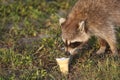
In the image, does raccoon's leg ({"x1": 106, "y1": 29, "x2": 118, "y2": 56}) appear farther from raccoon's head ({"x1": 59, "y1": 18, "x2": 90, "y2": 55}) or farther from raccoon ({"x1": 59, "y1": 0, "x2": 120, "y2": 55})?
raccoon's head ({"x1": 59, "y1": 18, "x2": 90, "y2": 55})

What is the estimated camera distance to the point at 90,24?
325 inches

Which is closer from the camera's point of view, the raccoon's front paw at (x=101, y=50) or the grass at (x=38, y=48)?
the grass at (x=38, y=48)

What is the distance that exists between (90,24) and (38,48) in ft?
4.23

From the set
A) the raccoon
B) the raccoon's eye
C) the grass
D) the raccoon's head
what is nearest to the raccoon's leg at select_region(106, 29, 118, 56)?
the raccoon

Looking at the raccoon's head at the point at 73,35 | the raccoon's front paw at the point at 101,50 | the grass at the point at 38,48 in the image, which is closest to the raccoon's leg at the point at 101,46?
the raccoon's front paw at the point at 101,50

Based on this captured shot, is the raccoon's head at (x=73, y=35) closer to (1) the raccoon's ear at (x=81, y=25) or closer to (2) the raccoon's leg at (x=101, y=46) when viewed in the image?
(1) the raccoon's ear at (x=81, y=25)

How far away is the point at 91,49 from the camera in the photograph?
8688 millimetres

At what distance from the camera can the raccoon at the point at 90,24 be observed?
8.15 meters

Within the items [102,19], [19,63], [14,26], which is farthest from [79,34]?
[14,26]

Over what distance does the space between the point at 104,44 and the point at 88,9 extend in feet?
2.90

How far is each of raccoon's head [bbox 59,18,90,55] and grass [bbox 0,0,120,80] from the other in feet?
0.86

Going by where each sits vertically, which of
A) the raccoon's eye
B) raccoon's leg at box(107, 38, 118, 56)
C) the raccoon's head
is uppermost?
the raccoon's head

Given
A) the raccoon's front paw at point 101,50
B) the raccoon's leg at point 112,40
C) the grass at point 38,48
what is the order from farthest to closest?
1. the raccoon's front paw at point 101,50
2. the raccoon's leg at point 112,40
3. the grass at point 38,48

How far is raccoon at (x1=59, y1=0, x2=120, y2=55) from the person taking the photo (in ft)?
26.7
